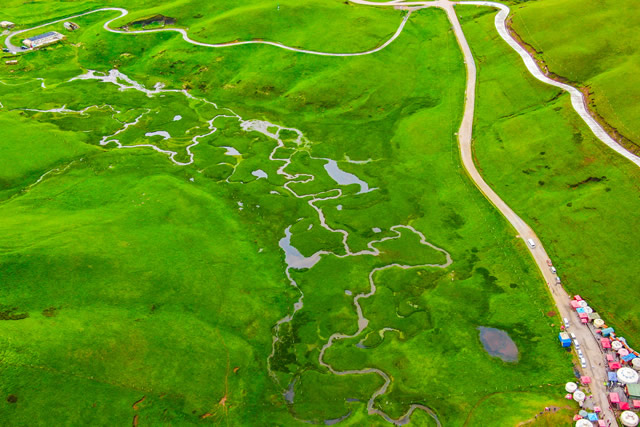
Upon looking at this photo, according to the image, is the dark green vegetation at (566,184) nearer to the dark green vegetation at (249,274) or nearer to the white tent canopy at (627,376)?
the dark green vegetation at (249,274)

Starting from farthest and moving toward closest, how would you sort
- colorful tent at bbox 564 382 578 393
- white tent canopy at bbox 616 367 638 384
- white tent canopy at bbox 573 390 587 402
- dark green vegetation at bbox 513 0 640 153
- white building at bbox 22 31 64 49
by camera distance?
white building at bbox 22 31 64 49, dark green vegetation at bbox 513 0 640 153, colorful tent at bbox 564 382 578 393, white tent canopy at bbox 616 367 638 384, white tent canopy at bbox 573 390 587 402

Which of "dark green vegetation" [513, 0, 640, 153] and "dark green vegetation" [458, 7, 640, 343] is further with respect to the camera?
"dark green vegetation" [513, 0, 640, 153]

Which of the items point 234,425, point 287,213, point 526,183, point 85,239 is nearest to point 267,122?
point 287,213

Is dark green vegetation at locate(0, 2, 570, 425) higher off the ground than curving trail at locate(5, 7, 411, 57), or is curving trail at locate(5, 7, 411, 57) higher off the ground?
curving trail at locate(5, 7, 411, 57)

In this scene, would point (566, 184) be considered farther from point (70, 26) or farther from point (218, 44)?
point (70, 26)

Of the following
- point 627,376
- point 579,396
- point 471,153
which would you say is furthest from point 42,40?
point 627,376

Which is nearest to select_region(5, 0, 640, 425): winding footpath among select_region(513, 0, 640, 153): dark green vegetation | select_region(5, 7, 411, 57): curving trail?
Answer: select_region(5, 7, 411, 57): curving trail

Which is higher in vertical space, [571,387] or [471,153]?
[471,153]

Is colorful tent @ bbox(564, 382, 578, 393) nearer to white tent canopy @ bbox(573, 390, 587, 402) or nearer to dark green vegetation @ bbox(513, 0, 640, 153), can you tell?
white tent canopy @ bbox(573, 390, 587, 402)
